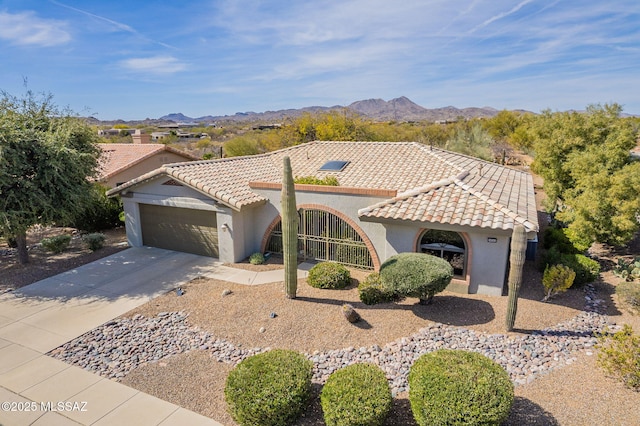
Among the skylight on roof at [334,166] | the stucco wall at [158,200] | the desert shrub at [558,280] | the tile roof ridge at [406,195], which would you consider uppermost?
the skylight on roof at [334,166]

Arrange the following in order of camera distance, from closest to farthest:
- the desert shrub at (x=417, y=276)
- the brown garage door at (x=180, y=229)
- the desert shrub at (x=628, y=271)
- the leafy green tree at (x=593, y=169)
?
the desert shrub at (x=417, y=276)
the desert shrub at (x=628, y=271)
the leafy green tree at (x=593, y=169)
the brown garage door at (x=180, y=229)

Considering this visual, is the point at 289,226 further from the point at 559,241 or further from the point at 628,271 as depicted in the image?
the point at 559,241

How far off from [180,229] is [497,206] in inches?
591

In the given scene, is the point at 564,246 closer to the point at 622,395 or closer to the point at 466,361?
the point at 622,395

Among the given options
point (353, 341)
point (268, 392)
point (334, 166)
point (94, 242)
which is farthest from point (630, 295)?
point (94, 242)

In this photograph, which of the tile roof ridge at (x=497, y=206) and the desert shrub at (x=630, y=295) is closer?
the desert shrub at (x=630, y=295)

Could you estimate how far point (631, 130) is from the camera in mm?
19062

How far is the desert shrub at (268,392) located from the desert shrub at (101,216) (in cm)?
2046

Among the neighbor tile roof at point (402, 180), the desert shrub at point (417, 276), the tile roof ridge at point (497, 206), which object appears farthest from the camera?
the neighbor tile roof at point (402, 180)

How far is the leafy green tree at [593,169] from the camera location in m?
15.9

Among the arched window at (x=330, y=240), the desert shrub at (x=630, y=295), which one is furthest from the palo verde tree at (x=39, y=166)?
the desert shrub at (x=630, y=295)

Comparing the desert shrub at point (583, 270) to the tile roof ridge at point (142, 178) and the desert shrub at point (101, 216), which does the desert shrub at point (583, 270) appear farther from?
the desert shrub at point (101, 216)

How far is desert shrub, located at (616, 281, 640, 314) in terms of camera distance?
12.6 metres

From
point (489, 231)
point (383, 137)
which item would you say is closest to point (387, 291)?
point (489, 231)
